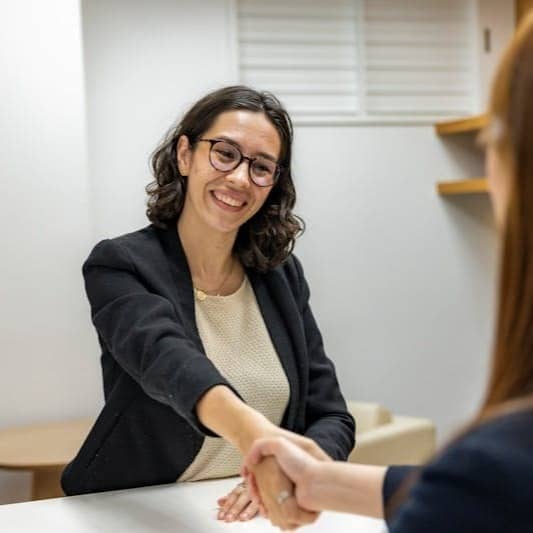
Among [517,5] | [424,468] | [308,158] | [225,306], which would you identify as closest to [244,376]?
[225,306]

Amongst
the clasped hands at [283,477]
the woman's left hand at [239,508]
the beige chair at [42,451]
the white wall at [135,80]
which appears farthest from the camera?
the white wall at [135,80]

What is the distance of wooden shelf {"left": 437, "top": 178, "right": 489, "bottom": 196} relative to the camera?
4.20 metres

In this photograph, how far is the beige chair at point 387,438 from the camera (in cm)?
364

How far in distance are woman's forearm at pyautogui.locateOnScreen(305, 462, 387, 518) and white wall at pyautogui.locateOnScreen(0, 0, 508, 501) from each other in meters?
2.20

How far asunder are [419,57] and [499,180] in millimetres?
3690

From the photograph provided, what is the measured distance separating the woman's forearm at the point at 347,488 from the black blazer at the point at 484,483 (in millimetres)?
586

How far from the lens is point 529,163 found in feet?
2.76

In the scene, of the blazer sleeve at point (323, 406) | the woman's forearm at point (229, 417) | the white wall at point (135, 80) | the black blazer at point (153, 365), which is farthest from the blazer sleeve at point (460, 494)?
the white wall at point (135, 80)

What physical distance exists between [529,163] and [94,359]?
2.96 m

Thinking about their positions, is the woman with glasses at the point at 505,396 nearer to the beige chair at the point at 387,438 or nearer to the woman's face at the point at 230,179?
the woman's face at the point at 230,179

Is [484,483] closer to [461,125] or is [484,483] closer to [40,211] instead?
[40,211]

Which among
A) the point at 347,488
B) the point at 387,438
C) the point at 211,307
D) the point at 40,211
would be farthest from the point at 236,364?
the point at 387,438

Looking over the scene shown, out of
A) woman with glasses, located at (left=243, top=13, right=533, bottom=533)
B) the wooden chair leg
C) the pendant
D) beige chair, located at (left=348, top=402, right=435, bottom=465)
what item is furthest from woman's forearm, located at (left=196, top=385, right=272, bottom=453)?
beige chair, located at (left=348, top=402, right=435, bottom=465)

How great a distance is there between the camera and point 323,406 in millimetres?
2133
